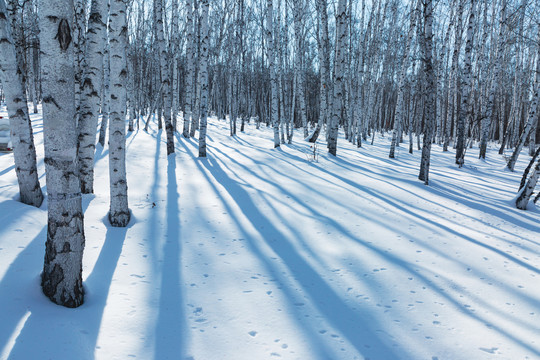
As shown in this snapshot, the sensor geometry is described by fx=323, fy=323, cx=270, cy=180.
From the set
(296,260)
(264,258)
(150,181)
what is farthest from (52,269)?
(150,181)

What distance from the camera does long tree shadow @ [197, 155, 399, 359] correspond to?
2.46 meters

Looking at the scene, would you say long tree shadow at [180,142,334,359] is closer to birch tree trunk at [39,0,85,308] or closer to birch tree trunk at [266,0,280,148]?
birch tree trunk at [39,0,85,308]

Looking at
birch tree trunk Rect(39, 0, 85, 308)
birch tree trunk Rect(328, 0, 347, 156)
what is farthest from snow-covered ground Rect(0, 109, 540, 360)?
birch tree trunk Rect(328, 0, 347, 156)

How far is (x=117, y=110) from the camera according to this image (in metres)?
4.09

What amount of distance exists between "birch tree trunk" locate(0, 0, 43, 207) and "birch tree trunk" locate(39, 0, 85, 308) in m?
2.32

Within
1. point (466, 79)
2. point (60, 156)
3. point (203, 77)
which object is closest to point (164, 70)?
point (203, 77)

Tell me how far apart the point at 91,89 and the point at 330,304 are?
170 inches

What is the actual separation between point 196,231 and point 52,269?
A: 198 cm

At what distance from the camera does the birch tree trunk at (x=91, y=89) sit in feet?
13.4

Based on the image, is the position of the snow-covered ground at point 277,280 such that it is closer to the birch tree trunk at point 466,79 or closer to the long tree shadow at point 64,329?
the long tree shadow at point 64,329

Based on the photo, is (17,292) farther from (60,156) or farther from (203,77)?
(203,77)

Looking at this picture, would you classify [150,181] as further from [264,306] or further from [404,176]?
[404,176]

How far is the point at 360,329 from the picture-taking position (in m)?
2.63

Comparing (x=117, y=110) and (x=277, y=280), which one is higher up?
(x=117, y=110)
